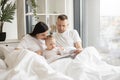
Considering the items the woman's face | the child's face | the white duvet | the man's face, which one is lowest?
the white duvet

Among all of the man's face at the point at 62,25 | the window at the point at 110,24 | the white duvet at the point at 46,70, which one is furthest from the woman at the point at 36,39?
the window at the point at 110,24

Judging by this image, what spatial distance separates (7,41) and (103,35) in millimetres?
1338

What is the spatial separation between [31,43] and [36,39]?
79 millimetres

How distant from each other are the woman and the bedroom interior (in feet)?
1.55

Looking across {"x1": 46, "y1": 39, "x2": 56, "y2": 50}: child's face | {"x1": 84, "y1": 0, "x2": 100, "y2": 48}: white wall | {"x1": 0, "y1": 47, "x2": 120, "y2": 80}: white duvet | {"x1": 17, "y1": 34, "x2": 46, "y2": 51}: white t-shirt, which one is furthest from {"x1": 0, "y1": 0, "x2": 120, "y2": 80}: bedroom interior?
{"x1": 0, "y1": 47, "x2": 120, "y2": 80}: white duvet

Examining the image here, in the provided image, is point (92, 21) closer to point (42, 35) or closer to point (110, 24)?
point (110, 24)

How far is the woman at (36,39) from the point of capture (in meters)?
2.34

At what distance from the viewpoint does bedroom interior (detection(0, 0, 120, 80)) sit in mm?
2951

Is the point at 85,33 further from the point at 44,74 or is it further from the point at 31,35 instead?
the point at 44,74

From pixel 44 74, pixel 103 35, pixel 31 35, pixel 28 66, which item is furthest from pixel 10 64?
pixel 103 35

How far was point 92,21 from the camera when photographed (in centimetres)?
325

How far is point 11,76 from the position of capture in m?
1.58

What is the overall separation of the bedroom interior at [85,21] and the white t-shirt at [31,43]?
47 cm

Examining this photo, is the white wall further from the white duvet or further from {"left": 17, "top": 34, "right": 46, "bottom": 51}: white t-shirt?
the white duvet
